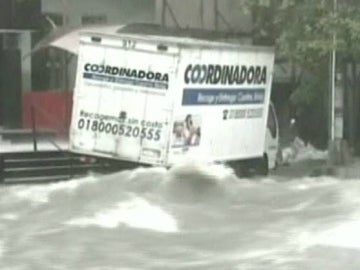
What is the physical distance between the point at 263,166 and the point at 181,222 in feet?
27.6

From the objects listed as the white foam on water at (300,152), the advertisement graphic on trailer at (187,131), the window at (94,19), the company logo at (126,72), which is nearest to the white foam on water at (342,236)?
the advertisement graphic on trailer at (187,131)

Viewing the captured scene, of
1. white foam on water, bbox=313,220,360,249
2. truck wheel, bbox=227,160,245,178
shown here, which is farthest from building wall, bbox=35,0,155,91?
white foam on water, bbox=313,220,360,249

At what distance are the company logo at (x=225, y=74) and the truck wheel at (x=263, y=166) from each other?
180 cm

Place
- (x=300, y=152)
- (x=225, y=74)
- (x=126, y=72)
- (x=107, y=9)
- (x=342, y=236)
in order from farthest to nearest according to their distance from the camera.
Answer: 1. (x=107, y=9)
2. (x=300, y=152)
3. (x=225, y=74)
4. (x=126, y=72)
5. (x=342, y=236)

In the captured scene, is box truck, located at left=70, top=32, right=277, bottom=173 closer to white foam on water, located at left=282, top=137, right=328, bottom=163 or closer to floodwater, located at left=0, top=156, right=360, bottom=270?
floodwater, located at left=0, top=156, right=360, bottom=270

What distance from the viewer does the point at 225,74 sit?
67.7 feet

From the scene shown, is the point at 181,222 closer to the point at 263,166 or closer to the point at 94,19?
the point at 263,166

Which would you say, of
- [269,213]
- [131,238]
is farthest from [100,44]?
[131,238]

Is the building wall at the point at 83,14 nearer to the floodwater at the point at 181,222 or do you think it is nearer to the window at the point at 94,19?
the window at the point at 94,19

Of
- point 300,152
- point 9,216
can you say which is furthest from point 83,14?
point 9,216

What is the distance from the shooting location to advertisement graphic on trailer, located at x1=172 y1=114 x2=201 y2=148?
63.8 ft

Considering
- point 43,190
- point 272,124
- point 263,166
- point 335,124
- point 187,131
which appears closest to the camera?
point 43,190

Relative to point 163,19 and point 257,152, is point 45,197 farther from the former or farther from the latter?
point 163,19

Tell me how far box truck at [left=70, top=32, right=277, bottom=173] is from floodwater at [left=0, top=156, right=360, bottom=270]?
515mm
